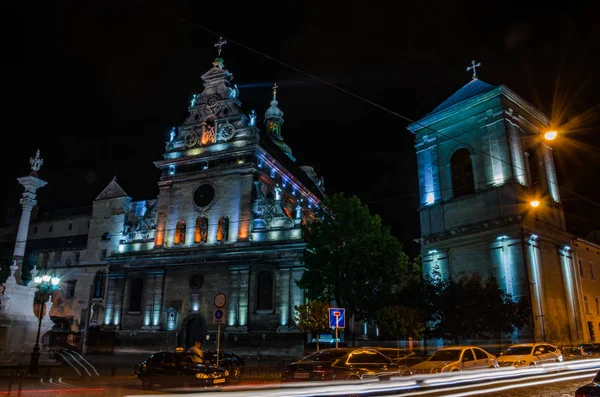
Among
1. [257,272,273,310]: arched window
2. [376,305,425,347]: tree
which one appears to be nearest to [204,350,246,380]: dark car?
[376,305,425,347]: tree

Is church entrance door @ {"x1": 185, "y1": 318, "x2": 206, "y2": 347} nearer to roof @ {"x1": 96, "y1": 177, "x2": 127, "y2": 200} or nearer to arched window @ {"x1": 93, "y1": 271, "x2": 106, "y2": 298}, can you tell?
arched window @ {"x1": 93, "y1": 271, "x2": 106, "y2": 298}

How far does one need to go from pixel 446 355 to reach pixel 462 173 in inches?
802

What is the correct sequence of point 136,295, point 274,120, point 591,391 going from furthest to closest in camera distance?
point 274,120, point 136,295, point 591,391

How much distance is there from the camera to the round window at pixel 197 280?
38.9 m

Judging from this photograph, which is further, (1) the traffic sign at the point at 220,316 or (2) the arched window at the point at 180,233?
(2) the arched window at the point at 180,233

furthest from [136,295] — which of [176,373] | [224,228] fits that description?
[176,373]

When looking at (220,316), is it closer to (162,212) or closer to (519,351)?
(519,351)

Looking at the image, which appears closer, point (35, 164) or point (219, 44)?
point (35, 164)

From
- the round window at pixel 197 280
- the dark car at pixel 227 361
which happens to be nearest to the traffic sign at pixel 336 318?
the dark car at pixel 227 361

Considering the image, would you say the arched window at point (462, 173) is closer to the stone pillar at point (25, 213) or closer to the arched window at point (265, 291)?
the arched window at point (265, 291)

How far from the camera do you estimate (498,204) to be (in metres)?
30.3

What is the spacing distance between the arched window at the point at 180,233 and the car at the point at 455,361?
29.4 m

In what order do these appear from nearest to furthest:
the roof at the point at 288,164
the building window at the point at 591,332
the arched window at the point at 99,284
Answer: the building window at the point at 591,332, the arched window at the point at 99,284, the roof at the point at 288,164

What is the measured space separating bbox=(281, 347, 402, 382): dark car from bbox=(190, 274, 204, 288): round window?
25.8 m
